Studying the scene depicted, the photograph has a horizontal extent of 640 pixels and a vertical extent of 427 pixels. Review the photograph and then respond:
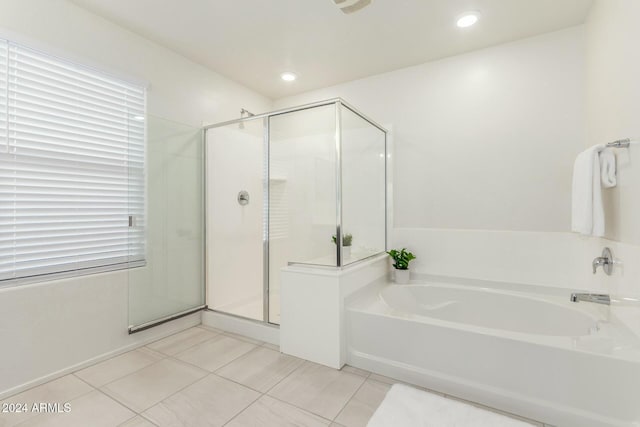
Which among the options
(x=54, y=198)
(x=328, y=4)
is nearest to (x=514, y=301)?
(x=328, y=4)

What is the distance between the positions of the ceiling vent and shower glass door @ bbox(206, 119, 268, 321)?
1240 millimetres

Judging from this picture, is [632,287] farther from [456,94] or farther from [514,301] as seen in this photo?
[456,94]

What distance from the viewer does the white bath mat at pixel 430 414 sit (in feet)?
4.63

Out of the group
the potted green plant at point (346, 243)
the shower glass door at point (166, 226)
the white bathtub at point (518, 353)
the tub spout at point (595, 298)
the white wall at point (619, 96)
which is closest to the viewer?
the white bathtub at point (518, 353)

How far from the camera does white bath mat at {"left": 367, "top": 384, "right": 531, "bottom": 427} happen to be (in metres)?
1.41

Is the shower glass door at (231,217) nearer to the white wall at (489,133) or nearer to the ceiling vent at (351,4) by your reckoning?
the ceiling vent at (351,4)

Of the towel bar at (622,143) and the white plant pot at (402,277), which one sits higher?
the towel bar at (622,143)

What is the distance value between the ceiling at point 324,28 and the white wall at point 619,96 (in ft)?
1.19

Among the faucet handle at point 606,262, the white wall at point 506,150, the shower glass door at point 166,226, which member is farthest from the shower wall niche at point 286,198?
the faucet handle at point 606,262

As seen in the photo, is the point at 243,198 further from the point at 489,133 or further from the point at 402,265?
the point at 489,133

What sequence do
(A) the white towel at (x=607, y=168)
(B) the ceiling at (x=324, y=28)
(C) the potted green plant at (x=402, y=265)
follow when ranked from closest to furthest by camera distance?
(A) the white towel at (x=607, y=168) < (B) the ceiling at (x=324, y=28) < (C) the potted green plant at (x=402, y=265)

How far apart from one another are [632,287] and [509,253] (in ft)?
2.99

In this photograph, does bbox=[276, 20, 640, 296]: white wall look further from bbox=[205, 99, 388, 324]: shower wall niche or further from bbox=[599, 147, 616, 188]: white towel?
bbox=[205, 99, 388, 324]: shower wall niche

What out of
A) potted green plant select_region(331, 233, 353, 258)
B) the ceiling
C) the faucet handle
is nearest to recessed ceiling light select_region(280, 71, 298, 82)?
the ceiling
